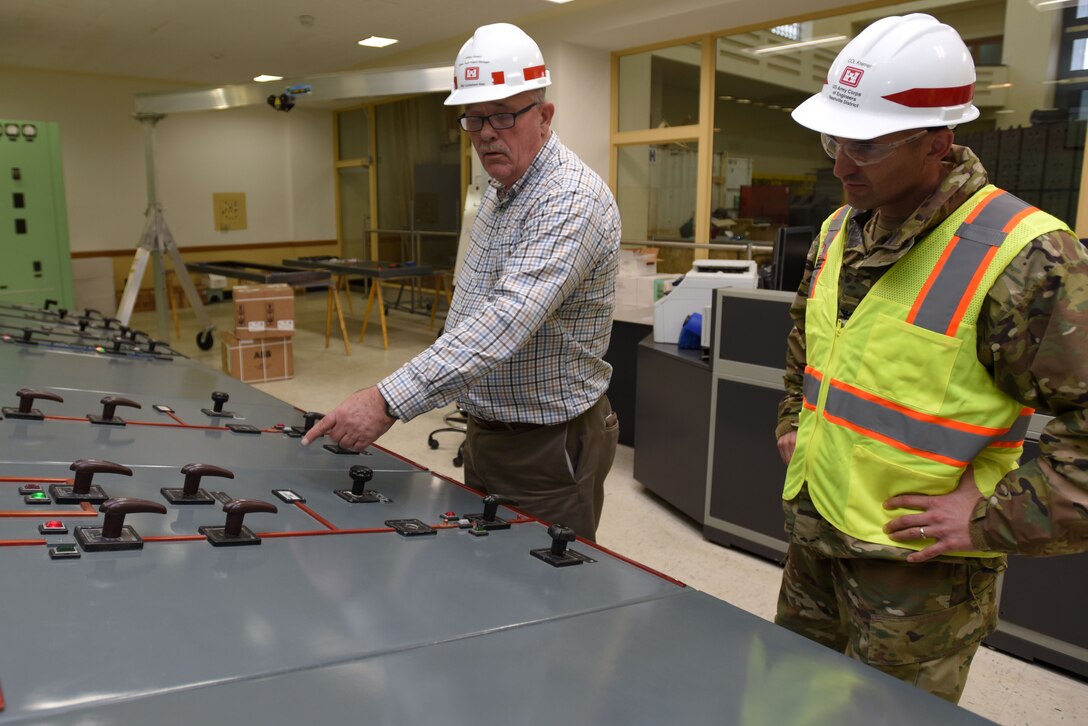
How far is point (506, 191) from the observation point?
1.69 meters

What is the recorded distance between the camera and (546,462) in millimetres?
1700

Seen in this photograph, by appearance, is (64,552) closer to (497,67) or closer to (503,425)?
(503,425)

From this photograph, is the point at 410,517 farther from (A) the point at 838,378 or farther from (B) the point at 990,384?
(B) the point at 990,384

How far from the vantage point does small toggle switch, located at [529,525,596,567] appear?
1.14m

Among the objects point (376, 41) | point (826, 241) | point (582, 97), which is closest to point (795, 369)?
point (826, 241)

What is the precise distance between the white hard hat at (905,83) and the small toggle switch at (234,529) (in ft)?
3.28

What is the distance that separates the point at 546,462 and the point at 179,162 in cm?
1017

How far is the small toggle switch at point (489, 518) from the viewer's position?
128 cm

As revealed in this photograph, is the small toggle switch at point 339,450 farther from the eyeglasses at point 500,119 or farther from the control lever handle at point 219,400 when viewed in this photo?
the eyeglasses at point 500,119

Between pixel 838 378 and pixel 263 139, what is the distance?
11089mm

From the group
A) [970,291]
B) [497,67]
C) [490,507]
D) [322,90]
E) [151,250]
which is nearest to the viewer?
[970,291]

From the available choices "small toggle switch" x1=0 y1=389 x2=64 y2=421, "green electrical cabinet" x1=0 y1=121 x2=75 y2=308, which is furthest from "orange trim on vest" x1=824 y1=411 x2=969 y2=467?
"green electrical cabinet" x1=0 y1=121 x2=75 y2=308

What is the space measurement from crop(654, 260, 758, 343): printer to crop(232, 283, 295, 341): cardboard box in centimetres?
340

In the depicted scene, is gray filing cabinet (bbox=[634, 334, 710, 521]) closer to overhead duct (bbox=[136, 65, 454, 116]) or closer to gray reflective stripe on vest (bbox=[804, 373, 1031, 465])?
overhead duct (bbox=[136, 65, 454, 116])
